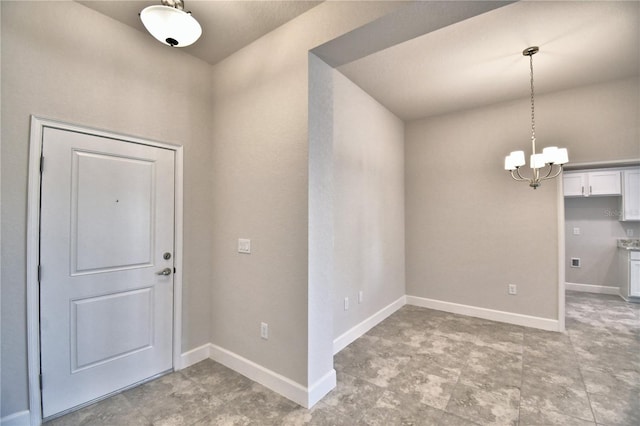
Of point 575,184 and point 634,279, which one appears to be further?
point 575,184

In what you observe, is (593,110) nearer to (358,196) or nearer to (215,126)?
(358,196)

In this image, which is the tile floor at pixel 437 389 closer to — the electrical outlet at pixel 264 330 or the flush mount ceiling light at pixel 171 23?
the electrical outlet at pixel 264 330

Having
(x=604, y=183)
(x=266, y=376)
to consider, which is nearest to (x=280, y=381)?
(x=266, y=376)

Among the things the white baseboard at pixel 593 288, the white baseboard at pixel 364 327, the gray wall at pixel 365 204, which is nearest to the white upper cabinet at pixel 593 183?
the white baseboard at pixel 593 288

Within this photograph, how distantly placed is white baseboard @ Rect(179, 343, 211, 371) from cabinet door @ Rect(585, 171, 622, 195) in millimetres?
6617

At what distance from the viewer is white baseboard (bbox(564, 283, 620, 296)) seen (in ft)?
16.5

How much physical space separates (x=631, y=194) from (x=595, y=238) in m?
0.94

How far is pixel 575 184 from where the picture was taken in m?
5.14

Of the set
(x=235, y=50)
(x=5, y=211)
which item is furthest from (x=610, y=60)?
(x=5, y=211)

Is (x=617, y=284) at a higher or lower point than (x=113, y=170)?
lower

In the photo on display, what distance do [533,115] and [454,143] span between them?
95 cm

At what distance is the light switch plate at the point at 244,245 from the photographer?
246 centimetres

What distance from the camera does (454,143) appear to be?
4129 millimetres

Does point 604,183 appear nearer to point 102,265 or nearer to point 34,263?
point 102,265
